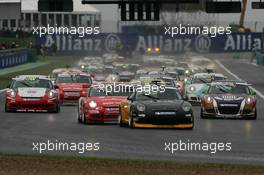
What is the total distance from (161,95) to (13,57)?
178ft

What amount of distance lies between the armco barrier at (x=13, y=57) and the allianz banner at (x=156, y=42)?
12.6 metres

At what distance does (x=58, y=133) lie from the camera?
81.5 feet

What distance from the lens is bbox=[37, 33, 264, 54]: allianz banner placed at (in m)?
103

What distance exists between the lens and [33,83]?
3481 cm

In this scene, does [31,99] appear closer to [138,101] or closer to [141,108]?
[138,101]

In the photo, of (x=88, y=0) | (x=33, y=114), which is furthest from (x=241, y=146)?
(x=88, y=0)

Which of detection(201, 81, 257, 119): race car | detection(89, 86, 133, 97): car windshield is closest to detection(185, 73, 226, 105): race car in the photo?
detection(201, 81, 257, 119): race car

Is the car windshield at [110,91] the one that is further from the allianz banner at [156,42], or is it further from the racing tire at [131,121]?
the allianz banner at [156,42]

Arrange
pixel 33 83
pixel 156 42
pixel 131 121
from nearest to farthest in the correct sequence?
pixel 131 121, pixel 33 83, pixel 156 42

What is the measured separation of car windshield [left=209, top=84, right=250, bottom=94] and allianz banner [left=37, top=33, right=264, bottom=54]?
69912 millimetres

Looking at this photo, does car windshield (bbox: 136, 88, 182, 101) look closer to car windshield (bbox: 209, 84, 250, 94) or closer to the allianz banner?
car windshield (bbox: 209, 84, 250, 94)

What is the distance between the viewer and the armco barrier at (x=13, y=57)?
7412 centimetres

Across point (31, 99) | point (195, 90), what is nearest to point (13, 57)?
point (195, 90)

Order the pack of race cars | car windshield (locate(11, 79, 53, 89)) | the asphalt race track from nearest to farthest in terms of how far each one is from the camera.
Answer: the asphalt race track → the pack of race cars → car windshield (locate(11, 79, 53, 89))
